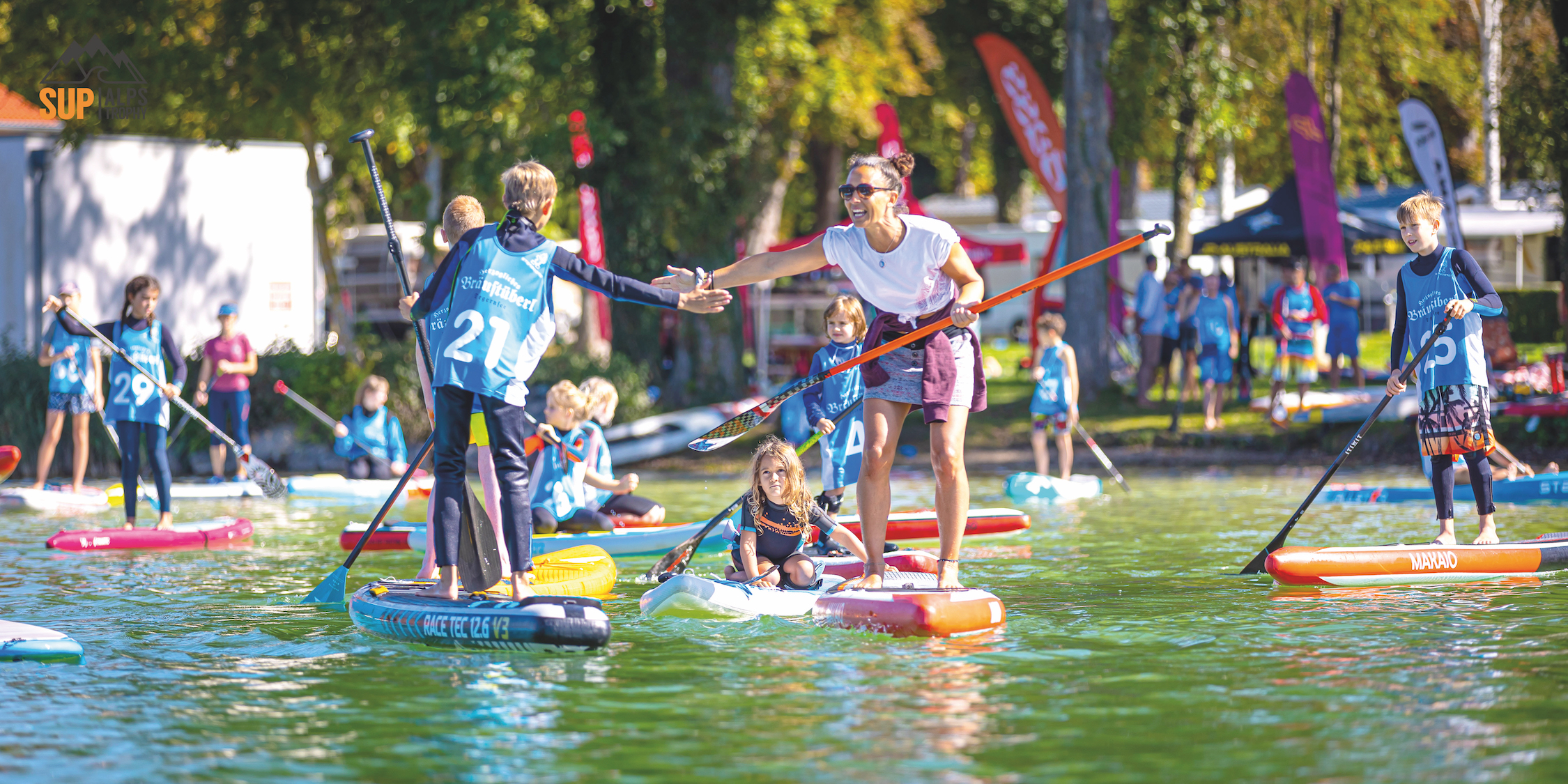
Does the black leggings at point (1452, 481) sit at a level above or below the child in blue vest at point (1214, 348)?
below

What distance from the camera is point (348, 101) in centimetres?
2117

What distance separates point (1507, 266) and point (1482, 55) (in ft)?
28.1

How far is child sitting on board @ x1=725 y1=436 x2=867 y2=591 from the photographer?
7.36m

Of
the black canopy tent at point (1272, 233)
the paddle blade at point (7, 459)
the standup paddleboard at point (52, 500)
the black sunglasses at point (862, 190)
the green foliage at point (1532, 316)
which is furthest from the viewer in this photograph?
the green foliage at point (1532, 316)

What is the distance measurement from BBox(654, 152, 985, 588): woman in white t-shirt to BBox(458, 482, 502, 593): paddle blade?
4.35ft

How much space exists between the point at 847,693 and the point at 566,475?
14.5 feet

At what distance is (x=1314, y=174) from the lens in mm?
18297

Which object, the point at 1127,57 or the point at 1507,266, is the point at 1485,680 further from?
the point at 1507,266

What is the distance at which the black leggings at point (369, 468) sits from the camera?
1408cm

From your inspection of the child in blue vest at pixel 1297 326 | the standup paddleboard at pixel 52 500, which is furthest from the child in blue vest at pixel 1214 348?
the standup paddleboard at pixel 52 500

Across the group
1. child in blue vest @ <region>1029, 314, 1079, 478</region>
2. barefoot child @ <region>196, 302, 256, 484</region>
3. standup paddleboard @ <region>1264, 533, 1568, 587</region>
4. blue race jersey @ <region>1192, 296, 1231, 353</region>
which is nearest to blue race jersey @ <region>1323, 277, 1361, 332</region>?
blue race jersey @ <region>1192, 296, 1231, 353</region>

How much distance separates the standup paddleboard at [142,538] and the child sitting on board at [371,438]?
12.1 feet

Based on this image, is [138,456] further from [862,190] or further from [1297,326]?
[1297,326]

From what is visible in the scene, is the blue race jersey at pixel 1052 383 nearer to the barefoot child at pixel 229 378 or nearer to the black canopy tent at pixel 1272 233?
the barefoot child at pixel 229 378
